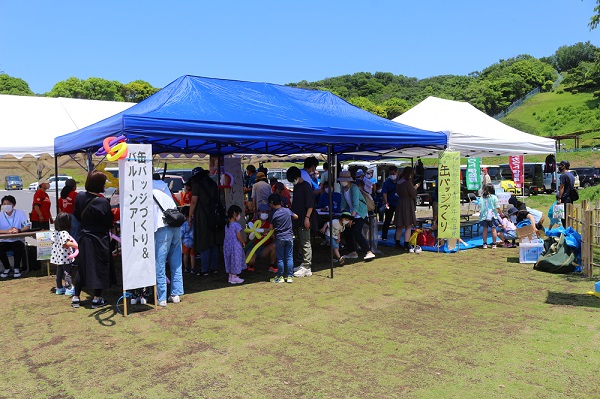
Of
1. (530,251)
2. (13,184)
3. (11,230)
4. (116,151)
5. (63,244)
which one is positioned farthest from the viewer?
(13,184)

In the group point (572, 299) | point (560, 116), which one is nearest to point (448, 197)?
point (572, 299)

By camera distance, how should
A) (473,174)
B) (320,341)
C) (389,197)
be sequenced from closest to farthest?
(320,341)
(389,197)
(473,174)

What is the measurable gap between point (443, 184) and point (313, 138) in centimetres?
322

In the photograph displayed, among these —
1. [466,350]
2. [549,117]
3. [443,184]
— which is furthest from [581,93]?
[466,350]

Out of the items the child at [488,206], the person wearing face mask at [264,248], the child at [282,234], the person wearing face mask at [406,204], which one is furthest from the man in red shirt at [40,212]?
the child at [488,206]

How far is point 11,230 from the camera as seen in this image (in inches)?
303

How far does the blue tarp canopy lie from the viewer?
5.84 m

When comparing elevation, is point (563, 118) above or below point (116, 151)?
above

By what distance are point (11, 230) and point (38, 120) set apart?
277 cm

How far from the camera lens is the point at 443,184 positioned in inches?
345

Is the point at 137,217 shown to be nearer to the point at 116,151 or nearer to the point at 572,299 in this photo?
the point at 116,151

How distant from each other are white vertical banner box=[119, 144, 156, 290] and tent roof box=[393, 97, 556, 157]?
6.03 meters

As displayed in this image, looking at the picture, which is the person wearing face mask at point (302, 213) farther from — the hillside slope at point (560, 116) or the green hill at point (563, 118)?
the hillside slope at point (560, 116)

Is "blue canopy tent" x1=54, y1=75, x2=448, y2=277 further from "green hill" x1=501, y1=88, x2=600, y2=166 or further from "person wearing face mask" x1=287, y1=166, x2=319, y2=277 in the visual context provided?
"green hill" x1=501, y1=88, x2=600, y2=166
